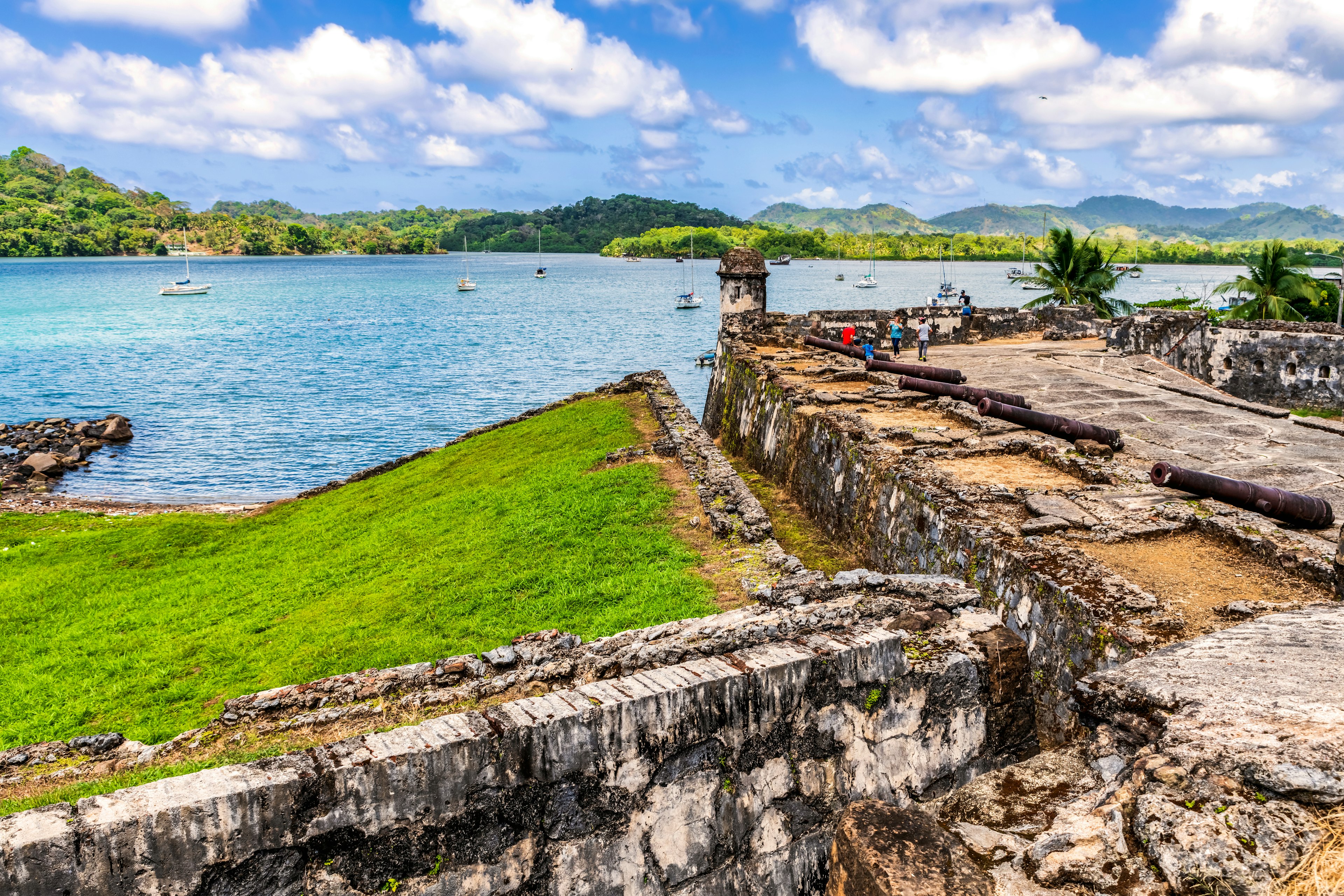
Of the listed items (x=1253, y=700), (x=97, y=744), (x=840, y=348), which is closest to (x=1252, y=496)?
(x=1253, y=700)

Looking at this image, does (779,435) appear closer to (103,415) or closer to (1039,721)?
(1039,721)

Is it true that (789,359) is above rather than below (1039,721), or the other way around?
above

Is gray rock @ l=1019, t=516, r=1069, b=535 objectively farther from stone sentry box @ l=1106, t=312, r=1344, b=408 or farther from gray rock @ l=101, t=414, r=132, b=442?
gray rock @ l=101, t=414, r=132, b=442

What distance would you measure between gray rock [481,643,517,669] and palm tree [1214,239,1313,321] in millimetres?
29450

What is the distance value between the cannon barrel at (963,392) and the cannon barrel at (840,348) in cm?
373

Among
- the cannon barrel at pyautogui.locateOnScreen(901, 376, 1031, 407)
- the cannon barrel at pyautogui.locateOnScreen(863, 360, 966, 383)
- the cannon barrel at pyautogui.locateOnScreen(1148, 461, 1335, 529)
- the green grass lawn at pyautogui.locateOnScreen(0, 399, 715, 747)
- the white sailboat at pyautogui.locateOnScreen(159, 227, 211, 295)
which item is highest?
the white sailboat at pyautogui.locateOnScreen(159, 227, 211, 295)

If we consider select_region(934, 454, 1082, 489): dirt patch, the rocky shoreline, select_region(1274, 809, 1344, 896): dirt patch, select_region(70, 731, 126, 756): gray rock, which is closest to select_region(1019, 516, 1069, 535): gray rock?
select_region(934, 454, 1082, 489): dirt patch

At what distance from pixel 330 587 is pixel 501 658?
6.66 meters

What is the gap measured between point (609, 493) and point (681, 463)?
5.33 feet

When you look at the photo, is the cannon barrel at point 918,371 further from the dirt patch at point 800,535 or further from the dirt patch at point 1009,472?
the dirt patch at point 1009,472

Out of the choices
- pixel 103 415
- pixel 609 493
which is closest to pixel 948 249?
pixel 103 415

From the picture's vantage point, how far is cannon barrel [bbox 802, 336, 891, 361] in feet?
65.3

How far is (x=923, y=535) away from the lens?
348 inches

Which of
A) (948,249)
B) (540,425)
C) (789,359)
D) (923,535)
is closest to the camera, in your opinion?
(923,535)
